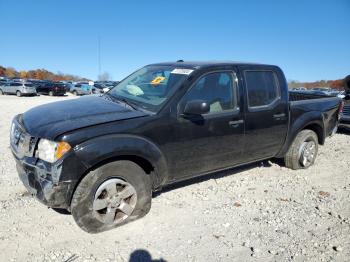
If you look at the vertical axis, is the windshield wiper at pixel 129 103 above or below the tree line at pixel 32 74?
above

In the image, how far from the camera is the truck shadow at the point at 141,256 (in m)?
3.17

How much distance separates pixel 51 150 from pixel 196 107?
1.68 metres

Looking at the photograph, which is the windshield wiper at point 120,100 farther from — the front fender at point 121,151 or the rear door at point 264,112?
the rear door at point 264,112

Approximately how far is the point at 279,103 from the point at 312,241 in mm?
2320

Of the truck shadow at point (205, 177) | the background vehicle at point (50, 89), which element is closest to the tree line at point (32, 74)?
the background vehicle at point (50, 89)

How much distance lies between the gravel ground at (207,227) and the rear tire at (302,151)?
0.59 m

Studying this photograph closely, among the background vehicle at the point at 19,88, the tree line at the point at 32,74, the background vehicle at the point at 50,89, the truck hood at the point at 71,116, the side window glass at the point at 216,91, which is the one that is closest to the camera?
the truck hood at the point at 71,116

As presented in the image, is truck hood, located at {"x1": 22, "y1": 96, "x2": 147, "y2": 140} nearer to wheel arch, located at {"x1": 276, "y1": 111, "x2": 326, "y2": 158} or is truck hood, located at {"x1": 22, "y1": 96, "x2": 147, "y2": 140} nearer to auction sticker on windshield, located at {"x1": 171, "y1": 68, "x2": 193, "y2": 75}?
auction sticker on windshield, located at {"x1": 171, "y1": 68, "x2": 193, "y2": 75}

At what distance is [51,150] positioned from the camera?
3.24 metres

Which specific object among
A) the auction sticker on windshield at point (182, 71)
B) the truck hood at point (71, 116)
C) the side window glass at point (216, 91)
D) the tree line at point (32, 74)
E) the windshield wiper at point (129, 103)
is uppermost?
the auction sticker on windshield at point (182, 71)

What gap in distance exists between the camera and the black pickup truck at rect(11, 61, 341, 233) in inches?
131

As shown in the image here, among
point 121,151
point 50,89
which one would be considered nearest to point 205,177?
point 121,151

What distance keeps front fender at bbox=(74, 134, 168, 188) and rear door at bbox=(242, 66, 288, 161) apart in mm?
1524

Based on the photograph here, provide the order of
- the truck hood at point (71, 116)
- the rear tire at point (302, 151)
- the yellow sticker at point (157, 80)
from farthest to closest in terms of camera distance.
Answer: the rear tire at point (302, 151), the yellow sticker at point (157, 80), the truck hood at point (71, 116)
